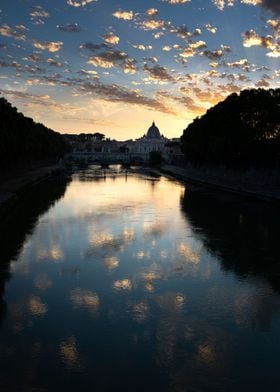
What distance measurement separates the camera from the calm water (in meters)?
9.33

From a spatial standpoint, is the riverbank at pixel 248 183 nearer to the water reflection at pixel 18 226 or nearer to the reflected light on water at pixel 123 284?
the water reflection at pixel 18 226

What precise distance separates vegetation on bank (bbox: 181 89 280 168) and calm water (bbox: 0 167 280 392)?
30.7 meters

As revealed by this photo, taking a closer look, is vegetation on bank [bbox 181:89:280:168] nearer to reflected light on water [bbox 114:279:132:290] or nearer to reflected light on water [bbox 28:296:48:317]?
reflected light on water [bbox 114:279:132:290]

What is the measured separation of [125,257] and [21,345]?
31.0ft

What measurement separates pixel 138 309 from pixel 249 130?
153ft


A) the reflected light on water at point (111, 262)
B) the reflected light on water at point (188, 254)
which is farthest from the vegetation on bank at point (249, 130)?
the reflected light on water at point (111, 262)

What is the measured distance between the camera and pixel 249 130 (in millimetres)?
56094

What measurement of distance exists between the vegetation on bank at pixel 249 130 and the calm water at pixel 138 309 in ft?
101

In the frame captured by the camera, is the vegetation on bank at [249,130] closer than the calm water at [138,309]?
No

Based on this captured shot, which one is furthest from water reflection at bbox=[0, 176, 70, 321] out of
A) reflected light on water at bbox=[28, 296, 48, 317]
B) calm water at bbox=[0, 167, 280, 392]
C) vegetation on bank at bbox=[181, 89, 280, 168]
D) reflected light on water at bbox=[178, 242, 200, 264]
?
vegetation on bank at bbox=[181, 89, 280, 168]

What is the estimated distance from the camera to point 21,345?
10.5 meters

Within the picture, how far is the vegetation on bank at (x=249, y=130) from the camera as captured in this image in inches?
2200

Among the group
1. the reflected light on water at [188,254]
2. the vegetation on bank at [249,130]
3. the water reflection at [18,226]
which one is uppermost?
the vegetation on bank at [249,130]

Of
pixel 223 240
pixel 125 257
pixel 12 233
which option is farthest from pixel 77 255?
pixel 223 240
